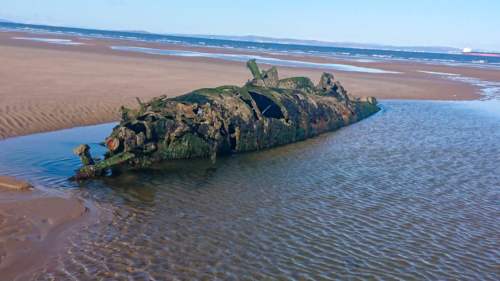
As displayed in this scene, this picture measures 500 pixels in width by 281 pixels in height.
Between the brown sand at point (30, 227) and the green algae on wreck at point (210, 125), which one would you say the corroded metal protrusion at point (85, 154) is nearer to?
the green algae on wreck at point (210, 125)

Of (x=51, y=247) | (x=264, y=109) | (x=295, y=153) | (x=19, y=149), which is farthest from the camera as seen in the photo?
(x=264, y=109)

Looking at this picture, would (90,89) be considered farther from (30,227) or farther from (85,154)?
(30,227)

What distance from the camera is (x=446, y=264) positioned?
7203 millimetres

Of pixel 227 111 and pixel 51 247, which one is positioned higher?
pixel 227 111

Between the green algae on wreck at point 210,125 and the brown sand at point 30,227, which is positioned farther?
the green algae on wreck at point 210,125

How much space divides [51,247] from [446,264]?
5.64 metres

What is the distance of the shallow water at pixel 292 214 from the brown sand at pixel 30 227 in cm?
30

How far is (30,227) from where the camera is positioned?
7.61 meters

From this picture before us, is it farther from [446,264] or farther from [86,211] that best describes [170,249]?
[446,264]

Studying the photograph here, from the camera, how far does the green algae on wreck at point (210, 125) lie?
10.6 metres

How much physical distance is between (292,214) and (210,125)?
4018 millimetres

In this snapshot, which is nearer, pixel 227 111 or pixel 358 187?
pixel 358 187

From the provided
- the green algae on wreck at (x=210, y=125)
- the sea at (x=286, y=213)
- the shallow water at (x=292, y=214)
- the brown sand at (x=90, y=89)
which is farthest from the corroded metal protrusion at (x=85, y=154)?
the brown sand at (x=90, y=89)

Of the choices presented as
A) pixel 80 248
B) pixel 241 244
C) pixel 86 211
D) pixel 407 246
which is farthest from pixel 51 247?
pixel 407 246
